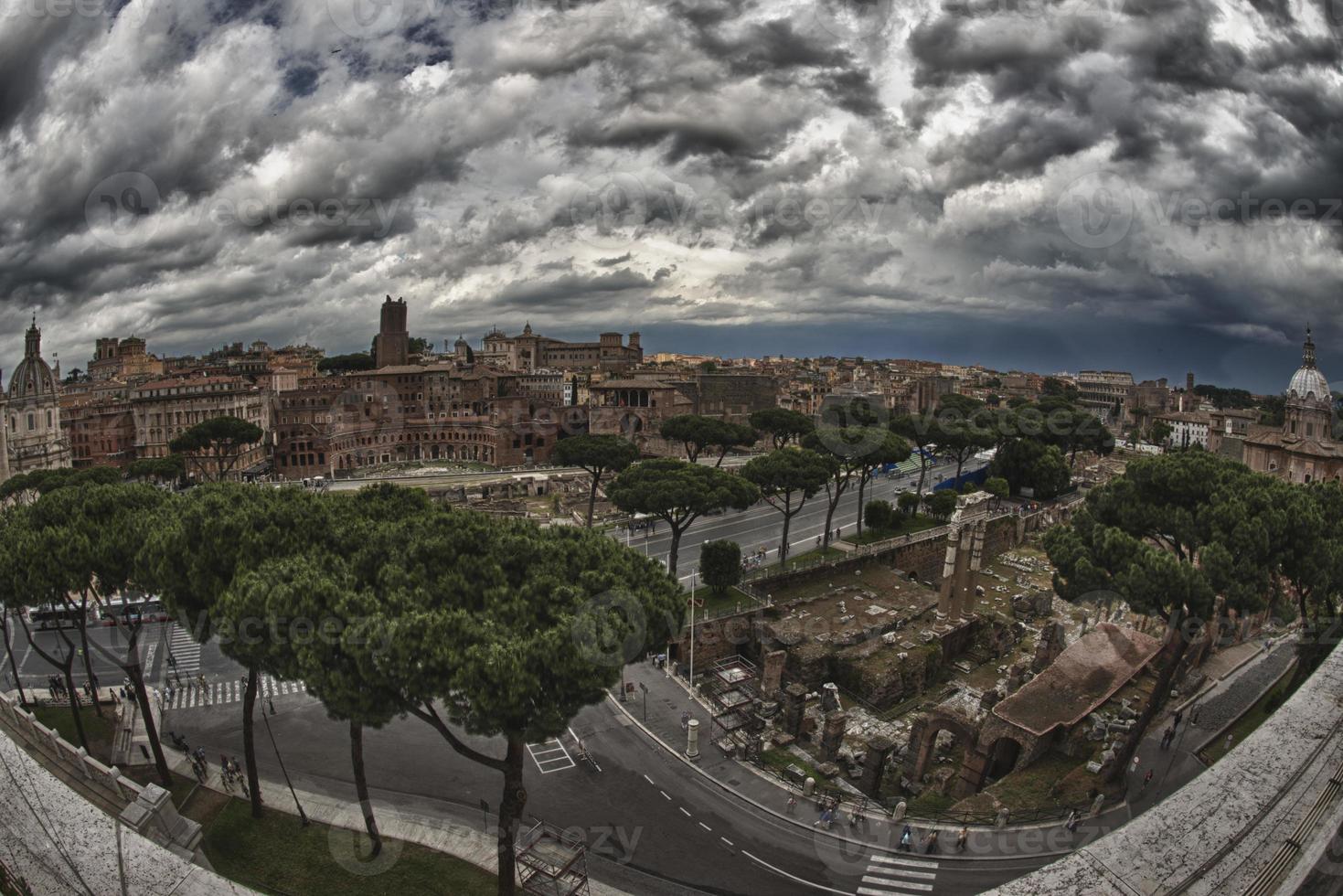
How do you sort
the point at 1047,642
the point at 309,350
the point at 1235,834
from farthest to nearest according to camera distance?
1. the point at 309,350
2. the point at 1047,642
3. the point at 1235,834

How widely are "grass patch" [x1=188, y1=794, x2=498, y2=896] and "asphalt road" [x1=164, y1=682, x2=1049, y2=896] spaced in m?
1.40

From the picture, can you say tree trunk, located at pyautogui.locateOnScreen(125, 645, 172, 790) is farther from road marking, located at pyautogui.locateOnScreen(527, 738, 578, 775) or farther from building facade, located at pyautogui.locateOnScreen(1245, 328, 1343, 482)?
building facade, located at pyautogui.locateOnScreen(1245, 328, 1343, 482)

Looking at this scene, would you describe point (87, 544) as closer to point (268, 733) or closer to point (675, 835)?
point (268, 733)

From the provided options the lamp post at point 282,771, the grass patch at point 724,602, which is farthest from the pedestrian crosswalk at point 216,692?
the grass patch at point 724,602

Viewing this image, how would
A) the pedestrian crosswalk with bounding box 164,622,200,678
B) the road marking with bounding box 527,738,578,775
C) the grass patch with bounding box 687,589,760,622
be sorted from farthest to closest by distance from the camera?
the grass patch with bounding box 687,589,760,622 < the pedestrian crosswalk with bounding box 164,622,200,678 < the road marking with bounding box 527,738,578,775

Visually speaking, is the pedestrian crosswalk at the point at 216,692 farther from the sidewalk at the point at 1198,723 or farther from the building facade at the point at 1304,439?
the building facade at the point at 1304,439

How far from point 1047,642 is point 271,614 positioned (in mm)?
24731

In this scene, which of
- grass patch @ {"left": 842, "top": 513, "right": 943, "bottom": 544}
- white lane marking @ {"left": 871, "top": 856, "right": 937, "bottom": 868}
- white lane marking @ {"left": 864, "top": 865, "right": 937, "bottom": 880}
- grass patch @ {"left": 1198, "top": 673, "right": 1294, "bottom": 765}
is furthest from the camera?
grass patch @ {"left": 842, "top": 513, "right": 943, "bottom": 544}

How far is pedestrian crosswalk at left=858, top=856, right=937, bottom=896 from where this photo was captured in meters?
15.2

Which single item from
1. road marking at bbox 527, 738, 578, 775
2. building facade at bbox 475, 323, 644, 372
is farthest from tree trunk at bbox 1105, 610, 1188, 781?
building facade at bbox 475, 323, 644, 372

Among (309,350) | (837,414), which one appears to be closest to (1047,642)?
(837,414)

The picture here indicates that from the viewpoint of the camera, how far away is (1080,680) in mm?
22625

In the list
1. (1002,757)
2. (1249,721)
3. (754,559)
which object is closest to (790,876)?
(1002,757)

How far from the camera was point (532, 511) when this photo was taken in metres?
49.2
